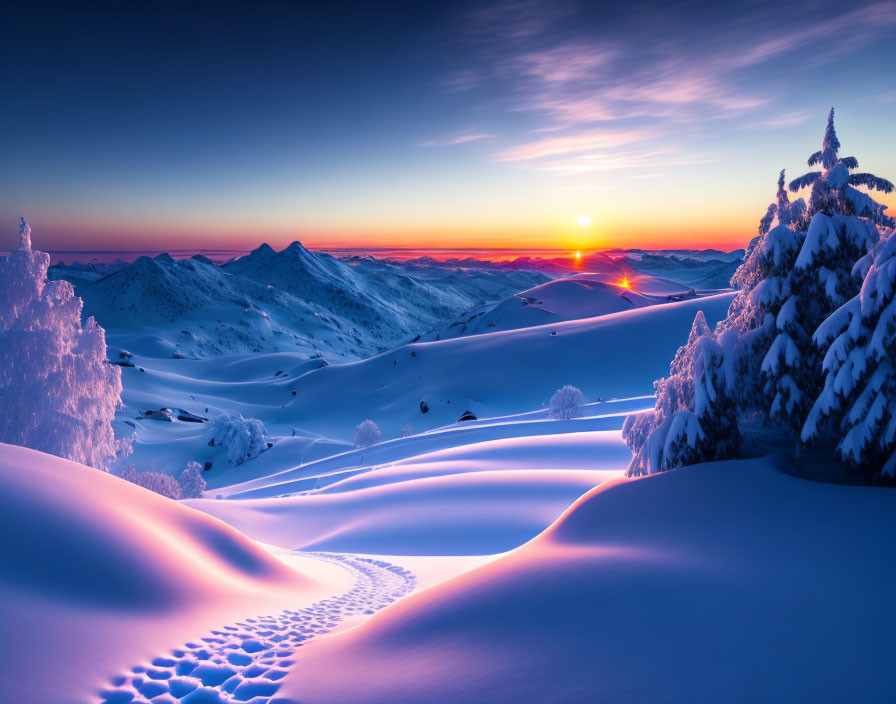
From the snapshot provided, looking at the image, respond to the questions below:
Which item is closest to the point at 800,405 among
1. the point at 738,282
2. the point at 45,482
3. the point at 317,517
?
the point at 738,282

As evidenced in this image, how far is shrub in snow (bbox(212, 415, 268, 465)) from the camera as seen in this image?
4559cm

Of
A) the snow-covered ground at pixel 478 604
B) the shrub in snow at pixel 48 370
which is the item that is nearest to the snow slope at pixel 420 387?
the shrub in snow at pixel 48 370

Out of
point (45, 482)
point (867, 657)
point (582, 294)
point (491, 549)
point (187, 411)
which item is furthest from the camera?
point (582, 294)

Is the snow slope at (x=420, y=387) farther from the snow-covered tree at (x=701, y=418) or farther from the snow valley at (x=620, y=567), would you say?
the snow-covered tree at (x=701, y=418)

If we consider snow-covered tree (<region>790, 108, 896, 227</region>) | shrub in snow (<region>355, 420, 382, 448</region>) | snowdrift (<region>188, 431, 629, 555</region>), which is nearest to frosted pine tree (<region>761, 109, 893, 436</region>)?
snow-covered tree (<region>790, 108, 896, 227</region>)

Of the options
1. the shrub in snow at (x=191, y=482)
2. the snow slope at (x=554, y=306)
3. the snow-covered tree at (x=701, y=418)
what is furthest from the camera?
the snow slope at (x=554, y=306)

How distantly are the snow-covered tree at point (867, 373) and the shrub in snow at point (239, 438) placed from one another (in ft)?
156

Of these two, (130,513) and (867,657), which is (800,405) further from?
(130,513)

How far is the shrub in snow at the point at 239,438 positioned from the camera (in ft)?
150

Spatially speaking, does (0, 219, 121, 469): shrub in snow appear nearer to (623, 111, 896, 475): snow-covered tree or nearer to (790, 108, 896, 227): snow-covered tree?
(623, 111, 896, 475): snow-covered tree

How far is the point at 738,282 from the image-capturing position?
8.29m

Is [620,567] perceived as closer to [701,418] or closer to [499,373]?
[701,418]

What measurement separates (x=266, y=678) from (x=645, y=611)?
12.3 feet

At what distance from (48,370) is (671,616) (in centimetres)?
2232
